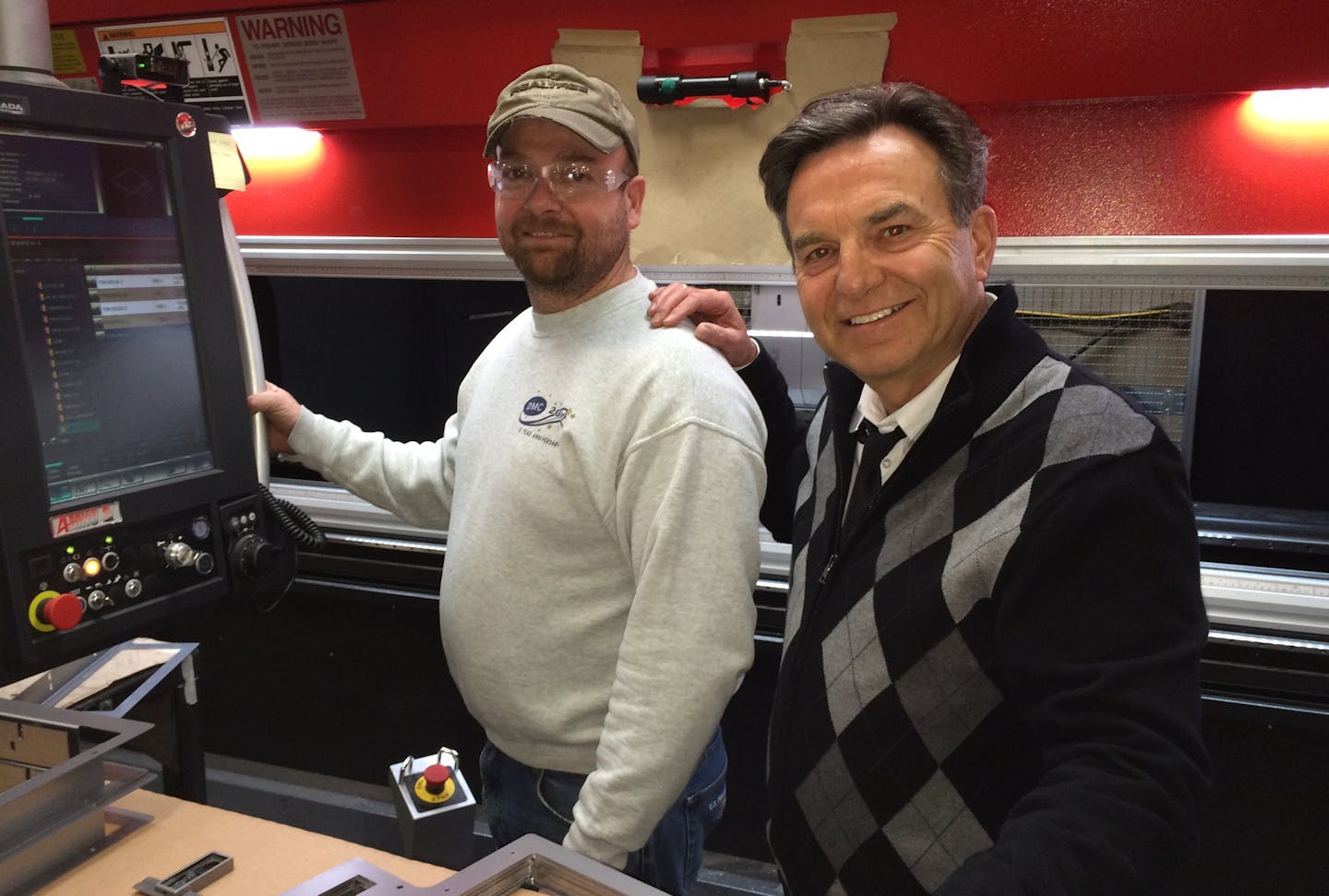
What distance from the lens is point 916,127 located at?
1.18m

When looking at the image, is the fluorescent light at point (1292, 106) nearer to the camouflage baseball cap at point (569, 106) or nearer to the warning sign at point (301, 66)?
the camouflage baseball cap at point (569, 106)

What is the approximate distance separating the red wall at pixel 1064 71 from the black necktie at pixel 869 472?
42.7 inches

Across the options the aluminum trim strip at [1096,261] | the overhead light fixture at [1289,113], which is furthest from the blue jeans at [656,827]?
the overhead light fixture at [1289,113]

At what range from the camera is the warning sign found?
2.47m

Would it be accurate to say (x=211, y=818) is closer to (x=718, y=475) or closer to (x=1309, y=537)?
(x=718, y=475)

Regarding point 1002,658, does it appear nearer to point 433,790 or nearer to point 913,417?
point 913,417

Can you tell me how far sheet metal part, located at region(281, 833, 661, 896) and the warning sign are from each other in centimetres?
203

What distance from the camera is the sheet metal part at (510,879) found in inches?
41.7

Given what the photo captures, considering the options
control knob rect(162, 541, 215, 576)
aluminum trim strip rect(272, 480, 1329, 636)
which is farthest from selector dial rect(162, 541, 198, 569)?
aluminum trim strip rect(272, 480, 1329, 636)

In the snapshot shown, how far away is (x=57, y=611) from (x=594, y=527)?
2.37 feet

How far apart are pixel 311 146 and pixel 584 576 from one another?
177 cm

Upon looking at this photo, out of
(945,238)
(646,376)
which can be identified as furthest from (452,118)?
(945,238)

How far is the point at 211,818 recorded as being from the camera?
1322mm

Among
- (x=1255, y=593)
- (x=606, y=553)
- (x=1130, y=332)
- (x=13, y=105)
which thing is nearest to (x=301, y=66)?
(x=13, y=105)
